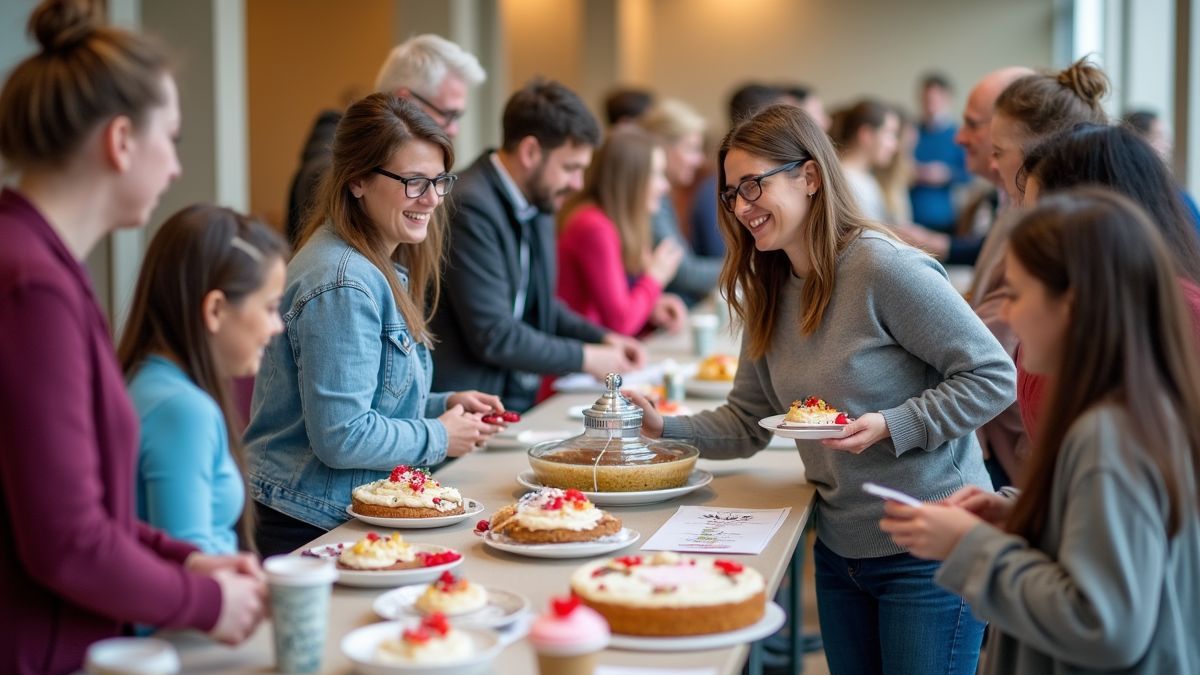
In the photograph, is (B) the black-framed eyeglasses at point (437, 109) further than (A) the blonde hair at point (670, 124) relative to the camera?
No

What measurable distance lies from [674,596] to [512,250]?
2.12m

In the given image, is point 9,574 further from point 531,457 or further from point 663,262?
point 663,262

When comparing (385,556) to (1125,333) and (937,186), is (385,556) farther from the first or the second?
(937,186)

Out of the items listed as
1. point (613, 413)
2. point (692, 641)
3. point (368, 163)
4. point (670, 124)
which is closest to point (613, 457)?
point (613, 413)

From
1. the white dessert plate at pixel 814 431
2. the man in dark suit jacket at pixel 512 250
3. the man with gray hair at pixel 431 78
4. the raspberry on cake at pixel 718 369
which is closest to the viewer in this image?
the white dessert plate at pixel 814 431

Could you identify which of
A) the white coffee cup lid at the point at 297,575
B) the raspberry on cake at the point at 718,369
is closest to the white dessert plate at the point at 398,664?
the white coffee cup lid at the point at 297,575

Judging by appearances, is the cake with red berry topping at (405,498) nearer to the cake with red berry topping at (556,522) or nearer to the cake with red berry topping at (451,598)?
the cake with red berry topping at (556,522)

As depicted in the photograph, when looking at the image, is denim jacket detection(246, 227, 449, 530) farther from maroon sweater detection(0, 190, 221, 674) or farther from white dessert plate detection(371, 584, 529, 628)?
maroon sweater detection(0, 190, 221, 674)

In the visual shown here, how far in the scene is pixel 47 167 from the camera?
4.96 feet

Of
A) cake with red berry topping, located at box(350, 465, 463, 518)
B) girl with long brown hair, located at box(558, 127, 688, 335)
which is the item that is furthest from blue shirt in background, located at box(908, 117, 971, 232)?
cake with red berry topping, located at box(350, 465, 463, 518)

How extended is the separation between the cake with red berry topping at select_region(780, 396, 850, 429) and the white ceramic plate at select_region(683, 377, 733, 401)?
1433mm

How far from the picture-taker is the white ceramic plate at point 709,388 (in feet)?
12.8

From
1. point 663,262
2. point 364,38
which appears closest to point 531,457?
point 663,262

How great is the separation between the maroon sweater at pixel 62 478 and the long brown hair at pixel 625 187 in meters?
3.48
